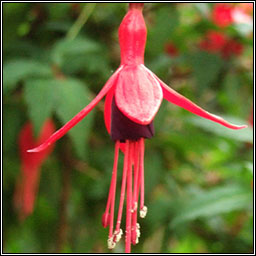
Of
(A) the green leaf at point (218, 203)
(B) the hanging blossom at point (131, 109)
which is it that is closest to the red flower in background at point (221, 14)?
(A) the green leaf at point (218, 203)

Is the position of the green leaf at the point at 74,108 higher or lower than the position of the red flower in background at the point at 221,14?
lower

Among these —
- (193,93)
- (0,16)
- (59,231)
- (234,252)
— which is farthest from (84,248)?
(0,16)

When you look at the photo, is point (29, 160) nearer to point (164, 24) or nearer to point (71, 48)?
point (71, 48)

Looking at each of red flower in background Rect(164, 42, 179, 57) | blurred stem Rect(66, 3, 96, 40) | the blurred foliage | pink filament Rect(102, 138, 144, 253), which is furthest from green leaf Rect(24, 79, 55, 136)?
red flower in background Rect(164, 42, 179, 57)

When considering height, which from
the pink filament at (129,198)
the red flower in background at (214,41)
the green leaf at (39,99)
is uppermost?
the red flower in background at (214,41)

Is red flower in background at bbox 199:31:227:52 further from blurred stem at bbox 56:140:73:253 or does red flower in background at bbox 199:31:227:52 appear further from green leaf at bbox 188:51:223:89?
blurred stem at bbox 56:140:73:253

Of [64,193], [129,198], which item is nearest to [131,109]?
[129,198]

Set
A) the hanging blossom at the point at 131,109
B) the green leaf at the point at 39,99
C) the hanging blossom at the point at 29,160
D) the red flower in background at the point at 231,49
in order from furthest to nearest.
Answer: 1. the red flower in background at the point at 231,49
2. the hanging blossom at the point at 29,160
3. the green leaf at the point at 39,99
4. the hanging blossom at the point at 131,109

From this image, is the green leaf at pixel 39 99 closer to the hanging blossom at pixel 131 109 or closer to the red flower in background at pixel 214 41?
the hanging blossom at pixel 131 109
